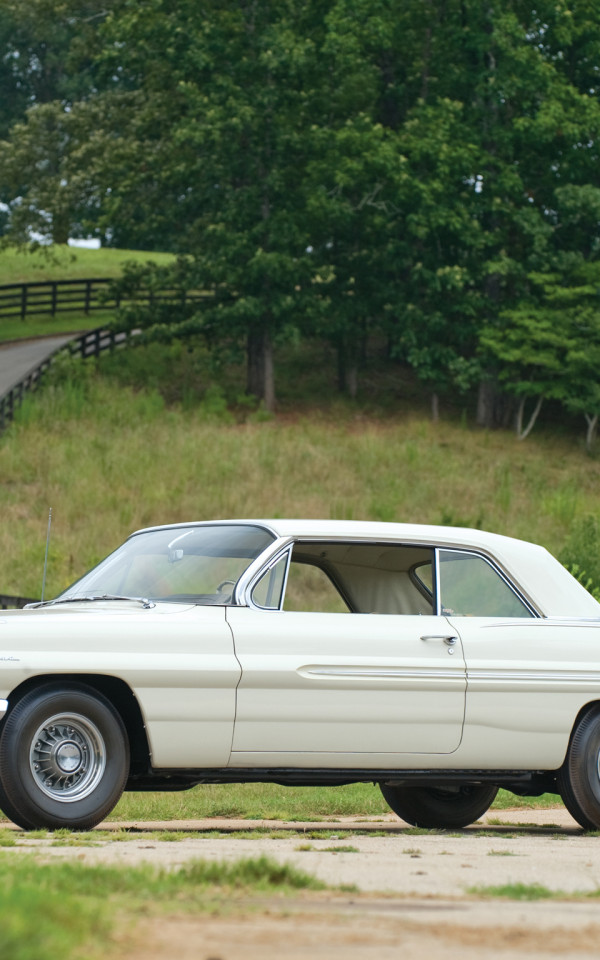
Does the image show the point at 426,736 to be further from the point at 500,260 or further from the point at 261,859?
the point at 500,260

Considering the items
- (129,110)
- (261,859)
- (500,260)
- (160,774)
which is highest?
(129,110)

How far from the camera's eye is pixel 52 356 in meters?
42.3

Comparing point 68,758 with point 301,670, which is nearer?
point 68,758

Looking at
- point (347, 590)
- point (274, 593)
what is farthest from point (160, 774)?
point (347, 590)

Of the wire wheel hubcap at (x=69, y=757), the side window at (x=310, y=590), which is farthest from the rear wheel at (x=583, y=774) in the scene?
the wire wheel hubcap at (x=69, y=757)

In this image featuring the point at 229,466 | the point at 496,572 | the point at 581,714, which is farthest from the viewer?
the point at 229,466

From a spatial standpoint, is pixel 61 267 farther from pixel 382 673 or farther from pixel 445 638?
pixel 382 673

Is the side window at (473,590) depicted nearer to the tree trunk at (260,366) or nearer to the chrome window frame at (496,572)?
the chrome window frame at (496,572)

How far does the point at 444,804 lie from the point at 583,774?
4.41ft

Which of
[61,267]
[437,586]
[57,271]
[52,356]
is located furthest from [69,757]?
[57,271]

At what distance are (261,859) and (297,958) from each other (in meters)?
1.60

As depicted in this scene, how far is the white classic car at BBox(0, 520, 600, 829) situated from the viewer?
26.4 feet

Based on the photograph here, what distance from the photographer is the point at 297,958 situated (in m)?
4.09

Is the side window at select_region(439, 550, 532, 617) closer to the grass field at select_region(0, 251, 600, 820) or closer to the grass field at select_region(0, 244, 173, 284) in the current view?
the grass field at select_region(0, 251, 600, 820)
